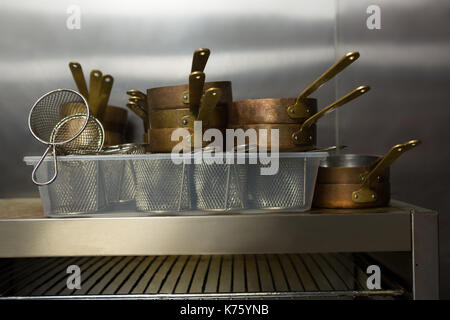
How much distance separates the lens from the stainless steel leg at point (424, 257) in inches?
29.4

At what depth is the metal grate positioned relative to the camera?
103 cm

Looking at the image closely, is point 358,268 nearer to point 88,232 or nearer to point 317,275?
point 317,275

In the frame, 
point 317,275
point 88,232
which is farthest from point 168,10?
point 317,275

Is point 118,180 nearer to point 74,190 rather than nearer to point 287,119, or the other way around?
point 74,190

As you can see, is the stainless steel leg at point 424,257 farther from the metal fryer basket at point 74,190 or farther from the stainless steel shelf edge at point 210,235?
the metal fryer basket at point 74,190

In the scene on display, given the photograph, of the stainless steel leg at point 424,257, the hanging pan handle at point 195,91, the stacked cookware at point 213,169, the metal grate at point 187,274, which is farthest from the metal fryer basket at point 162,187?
the stainless steel leg at point 424,257

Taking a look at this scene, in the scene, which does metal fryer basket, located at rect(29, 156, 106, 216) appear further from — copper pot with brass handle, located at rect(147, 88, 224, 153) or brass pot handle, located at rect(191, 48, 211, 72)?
brass pot handle, located at rect(191, 48, 211, 72)

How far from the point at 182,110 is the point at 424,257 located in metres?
0.53

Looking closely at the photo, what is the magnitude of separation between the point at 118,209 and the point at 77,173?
105 mm

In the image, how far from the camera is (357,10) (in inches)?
46.0

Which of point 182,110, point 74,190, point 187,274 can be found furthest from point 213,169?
point 187,274

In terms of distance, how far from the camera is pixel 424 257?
2.46ft

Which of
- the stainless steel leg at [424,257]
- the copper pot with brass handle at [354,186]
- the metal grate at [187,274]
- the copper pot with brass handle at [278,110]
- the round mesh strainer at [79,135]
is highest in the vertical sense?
the copper pot with brass handle at [278,110]

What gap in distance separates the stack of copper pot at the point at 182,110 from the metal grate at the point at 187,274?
0.37 meters
